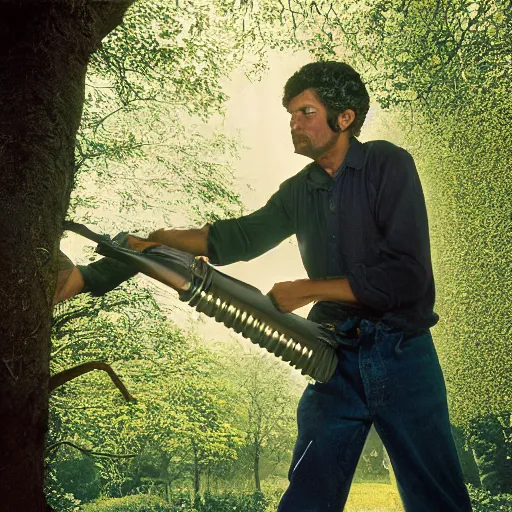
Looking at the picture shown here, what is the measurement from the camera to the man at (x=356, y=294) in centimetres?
230

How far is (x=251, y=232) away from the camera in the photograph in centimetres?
275

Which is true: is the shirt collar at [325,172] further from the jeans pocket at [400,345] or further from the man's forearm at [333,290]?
the jeans pocket at [400,345]

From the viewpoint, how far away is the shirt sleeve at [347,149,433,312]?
89.7 inches

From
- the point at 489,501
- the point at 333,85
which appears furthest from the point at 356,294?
the point at 489,501

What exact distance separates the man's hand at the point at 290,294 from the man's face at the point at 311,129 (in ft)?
2.26

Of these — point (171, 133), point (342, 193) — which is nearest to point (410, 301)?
point (342, 193)

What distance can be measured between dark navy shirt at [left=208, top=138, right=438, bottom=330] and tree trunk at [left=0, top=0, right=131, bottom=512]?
765 mm

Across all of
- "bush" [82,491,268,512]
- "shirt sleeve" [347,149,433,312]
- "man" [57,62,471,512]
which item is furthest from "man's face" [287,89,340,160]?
"bush" [82,491,268,512]

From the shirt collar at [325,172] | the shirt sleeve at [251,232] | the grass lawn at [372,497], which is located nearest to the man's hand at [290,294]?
the shirt sleeve at [251,232]

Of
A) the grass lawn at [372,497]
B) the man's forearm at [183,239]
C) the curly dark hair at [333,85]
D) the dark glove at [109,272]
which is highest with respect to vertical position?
the curly dark hair at [333,85]

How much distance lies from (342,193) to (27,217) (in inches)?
53.4

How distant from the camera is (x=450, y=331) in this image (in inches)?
596

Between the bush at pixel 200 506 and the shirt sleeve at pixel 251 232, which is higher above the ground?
the shirt sleeve at pixel 251 232

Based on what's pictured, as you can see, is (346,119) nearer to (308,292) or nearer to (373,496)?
(308,292)
